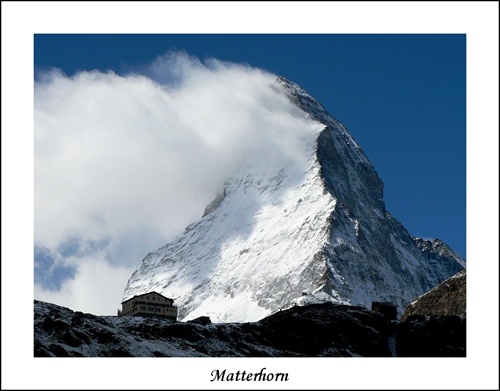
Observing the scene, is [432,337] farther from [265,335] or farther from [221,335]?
[221,335]

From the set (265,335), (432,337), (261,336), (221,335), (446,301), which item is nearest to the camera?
(221,335)

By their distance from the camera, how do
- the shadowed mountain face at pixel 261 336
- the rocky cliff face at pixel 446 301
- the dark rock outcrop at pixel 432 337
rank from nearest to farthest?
the shadowed mountain face at pixel 261 336, the dark rock outcrop at pixel 432 337, the rocky cliff face at pixel 446 301

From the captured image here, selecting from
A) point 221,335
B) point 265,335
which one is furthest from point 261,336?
point 221,335

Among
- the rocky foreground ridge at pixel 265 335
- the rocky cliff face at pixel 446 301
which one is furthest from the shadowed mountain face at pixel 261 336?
the rocky cliff face at pixel 446 301

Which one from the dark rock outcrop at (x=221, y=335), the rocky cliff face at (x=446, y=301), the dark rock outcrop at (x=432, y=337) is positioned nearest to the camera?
the dark rock outcrop at (x=221, y=335)

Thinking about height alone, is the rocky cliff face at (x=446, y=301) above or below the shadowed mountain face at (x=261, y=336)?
above

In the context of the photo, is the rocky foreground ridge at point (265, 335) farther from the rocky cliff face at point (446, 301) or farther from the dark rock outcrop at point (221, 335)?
the rocky cliff face at point (446, 301)

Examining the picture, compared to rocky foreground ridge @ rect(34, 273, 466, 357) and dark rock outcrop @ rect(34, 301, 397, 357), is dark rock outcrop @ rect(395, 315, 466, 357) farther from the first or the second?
dark rock outcrop @ rect(34, 301, 397, 357)

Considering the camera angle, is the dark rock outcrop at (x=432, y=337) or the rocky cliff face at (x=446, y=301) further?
the rocky cliff face at (x=446, y=301)
